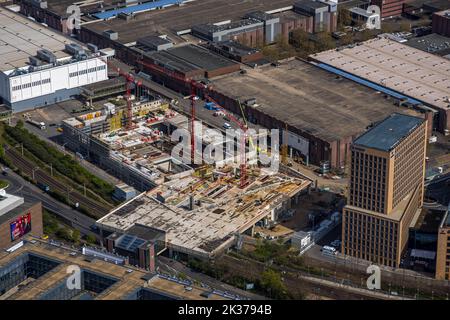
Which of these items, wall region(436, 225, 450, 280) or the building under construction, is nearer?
wall region(436, 225, 450, 280)

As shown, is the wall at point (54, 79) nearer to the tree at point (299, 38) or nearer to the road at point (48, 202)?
the road at point (48, 202)

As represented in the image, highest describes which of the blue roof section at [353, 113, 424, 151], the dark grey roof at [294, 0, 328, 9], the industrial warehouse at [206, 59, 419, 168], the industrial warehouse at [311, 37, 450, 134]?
the blue roof section at [353, 113, 424, 151]

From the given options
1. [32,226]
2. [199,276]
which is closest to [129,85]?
[32,226]

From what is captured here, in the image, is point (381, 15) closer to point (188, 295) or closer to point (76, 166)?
point (76, 166)

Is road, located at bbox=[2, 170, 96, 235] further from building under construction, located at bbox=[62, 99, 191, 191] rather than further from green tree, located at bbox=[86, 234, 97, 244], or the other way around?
building under construction, located at bbox=[62, 99, 191, 191]

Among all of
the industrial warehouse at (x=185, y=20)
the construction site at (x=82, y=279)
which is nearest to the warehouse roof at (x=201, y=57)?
the industrial warehouse at (x=185, y=20)

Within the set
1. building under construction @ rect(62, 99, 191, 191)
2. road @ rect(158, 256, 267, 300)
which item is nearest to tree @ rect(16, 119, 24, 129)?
building under construction @ rect(62, 99, 191, 191)

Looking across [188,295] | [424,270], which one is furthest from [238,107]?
[188,295]

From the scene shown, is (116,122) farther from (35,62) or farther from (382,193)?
(382,193)
